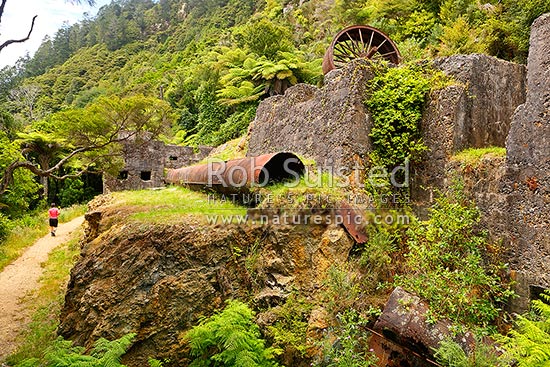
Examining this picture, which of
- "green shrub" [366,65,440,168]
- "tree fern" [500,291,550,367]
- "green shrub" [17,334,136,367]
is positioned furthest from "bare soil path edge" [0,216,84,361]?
"tree fern" [500,291,550,367]

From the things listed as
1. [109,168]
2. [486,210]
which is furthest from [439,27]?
[109,168]

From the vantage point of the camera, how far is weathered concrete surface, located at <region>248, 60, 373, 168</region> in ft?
18.4

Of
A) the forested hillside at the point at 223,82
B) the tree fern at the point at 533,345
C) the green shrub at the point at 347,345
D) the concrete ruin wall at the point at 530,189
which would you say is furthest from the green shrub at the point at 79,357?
the forested hillside at the point at 223,82

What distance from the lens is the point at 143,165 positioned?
→ 56.6ft

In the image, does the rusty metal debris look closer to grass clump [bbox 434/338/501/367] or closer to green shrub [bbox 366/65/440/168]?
green shrub [bbox 366/65/440/168]

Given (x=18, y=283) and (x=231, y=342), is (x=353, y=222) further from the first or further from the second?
(x=18, y=283)

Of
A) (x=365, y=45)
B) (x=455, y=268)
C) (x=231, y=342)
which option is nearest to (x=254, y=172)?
(x=231, y=342)

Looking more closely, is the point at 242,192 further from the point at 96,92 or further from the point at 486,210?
the point at 96,92

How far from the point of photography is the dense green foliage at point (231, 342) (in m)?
3.79

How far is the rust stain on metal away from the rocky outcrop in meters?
0.13

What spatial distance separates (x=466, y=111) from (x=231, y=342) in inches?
183

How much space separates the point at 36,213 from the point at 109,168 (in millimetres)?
6657

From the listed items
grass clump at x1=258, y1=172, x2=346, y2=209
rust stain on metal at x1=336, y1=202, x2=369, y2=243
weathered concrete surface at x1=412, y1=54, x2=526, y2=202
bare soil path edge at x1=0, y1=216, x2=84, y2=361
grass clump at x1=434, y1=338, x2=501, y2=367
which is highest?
weathered concrete surface at x1=412, y1=54, x2=526, y2=202

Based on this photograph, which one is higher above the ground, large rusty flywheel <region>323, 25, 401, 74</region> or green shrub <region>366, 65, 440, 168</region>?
large rusty flywheel <region>323, 25, 401, 74</region>
